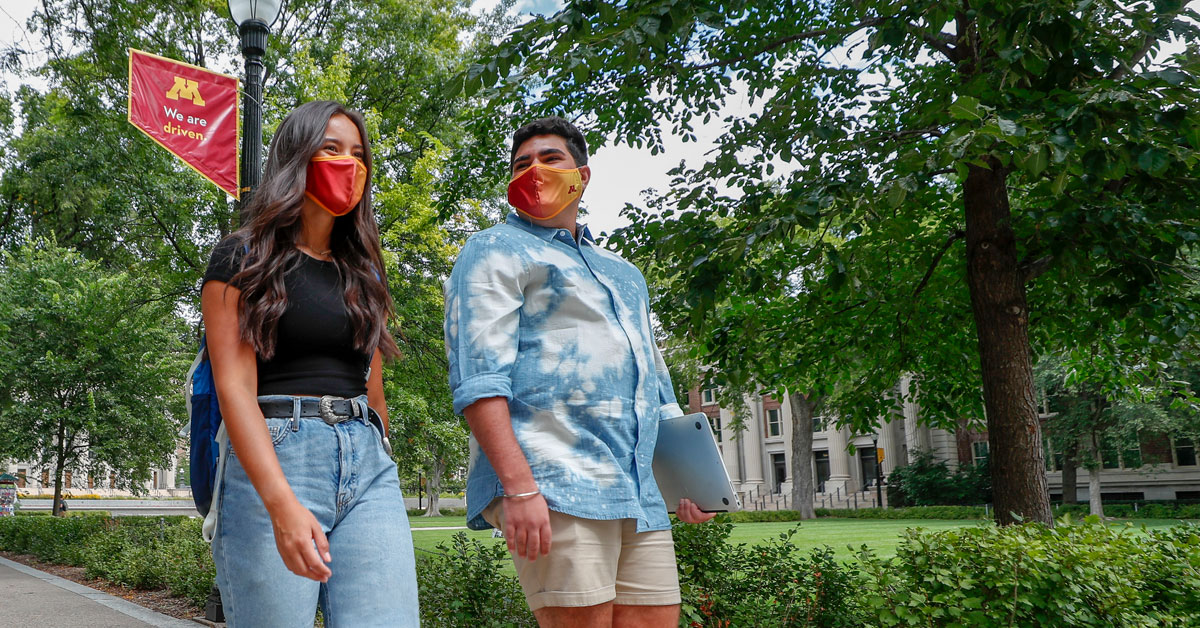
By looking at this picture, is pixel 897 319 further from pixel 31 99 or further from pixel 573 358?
pixel 31 99

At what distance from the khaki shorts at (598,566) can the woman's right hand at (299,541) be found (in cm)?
64

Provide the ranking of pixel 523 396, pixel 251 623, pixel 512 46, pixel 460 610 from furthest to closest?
1. pixel 460 610
2. pixel 512 46
3. pixel 523 396
4. pixel 251 623

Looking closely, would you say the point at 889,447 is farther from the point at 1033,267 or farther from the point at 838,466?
the point at 1033,267

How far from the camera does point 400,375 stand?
55.8ft

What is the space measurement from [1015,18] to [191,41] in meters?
16.7

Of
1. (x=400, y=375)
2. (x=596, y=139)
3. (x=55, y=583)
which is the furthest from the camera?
(x=400, y=375)

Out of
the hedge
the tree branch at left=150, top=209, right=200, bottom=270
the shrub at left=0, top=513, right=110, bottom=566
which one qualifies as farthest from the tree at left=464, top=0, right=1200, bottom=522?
the shrub at left=0, top=513, right=110, bottom=566

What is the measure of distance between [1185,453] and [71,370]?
47.3 m

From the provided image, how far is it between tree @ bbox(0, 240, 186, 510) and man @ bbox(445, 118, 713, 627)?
67.5ft

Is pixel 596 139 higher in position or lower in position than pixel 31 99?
lower

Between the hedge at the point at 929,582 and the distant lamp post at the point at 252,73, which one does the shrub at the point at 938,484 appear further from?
the distant lamp post at the point at 252,73

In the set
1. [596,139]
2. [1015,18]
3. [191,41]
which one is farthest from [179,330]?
[1015,18]

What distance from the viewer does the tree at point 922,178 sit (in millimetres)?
5180

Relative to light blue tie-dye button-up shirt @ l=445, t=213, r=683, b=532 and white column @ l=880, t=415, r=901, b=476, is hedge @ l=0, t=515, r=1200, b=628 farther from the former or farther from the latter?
white column @ l=880, t=415, r=901, b=476
